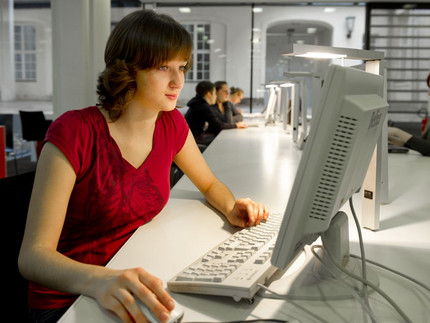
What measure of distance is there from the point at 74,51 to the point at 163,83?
2104 mm

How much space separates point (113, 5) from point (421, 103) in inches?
242

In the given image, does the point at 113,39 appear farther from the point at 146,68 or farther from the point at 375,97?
the point at 375,97

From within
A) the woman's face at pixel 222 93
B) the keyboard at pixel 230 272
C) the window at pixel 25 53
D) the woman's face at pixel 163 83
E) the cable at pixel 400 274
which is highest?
the window at pixel 25 53

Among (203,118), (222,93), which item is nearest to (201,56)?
(222,93)

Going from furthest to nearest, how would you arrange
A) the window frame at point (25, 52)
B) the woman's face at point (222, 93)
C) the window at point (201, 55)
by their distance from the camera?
1. the window at point (201, 55)
2. the window frame at point (25, 52)
3. the woman's face at point (222, 93)

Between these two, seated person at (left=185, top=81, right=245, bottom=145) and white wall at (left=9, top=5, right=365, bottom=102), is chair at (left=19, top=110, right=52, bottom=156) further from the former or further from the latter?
white wall at (left=9, top=5, right=365, bottom=102)

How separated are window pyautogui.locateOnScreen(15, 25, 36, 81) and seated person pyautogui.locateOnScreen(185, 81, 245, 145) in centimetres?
322

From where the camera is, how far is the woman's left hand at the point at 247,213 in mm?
1215

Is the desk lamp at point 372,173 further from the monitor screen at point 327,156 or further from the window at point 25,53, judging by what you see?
the window at point 25,53

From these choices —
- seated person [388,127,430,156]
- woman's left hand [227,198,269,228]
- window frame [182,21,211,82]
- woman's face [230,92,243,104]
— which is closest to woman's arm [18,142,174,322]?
woman's left hand [227,198,269,228]

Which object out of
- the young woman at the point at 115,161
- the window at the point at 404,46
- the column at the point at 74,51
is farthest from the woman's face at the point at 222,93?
the young woman at the point at 115,161

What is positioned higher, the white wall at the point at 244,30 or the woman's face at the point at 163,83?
the white wall at the point at 244,30

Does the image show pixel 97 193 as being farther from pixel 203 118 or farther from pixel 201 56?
pixel 201 56

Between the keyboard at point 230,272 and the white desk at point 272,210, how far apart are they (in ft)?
0.07
